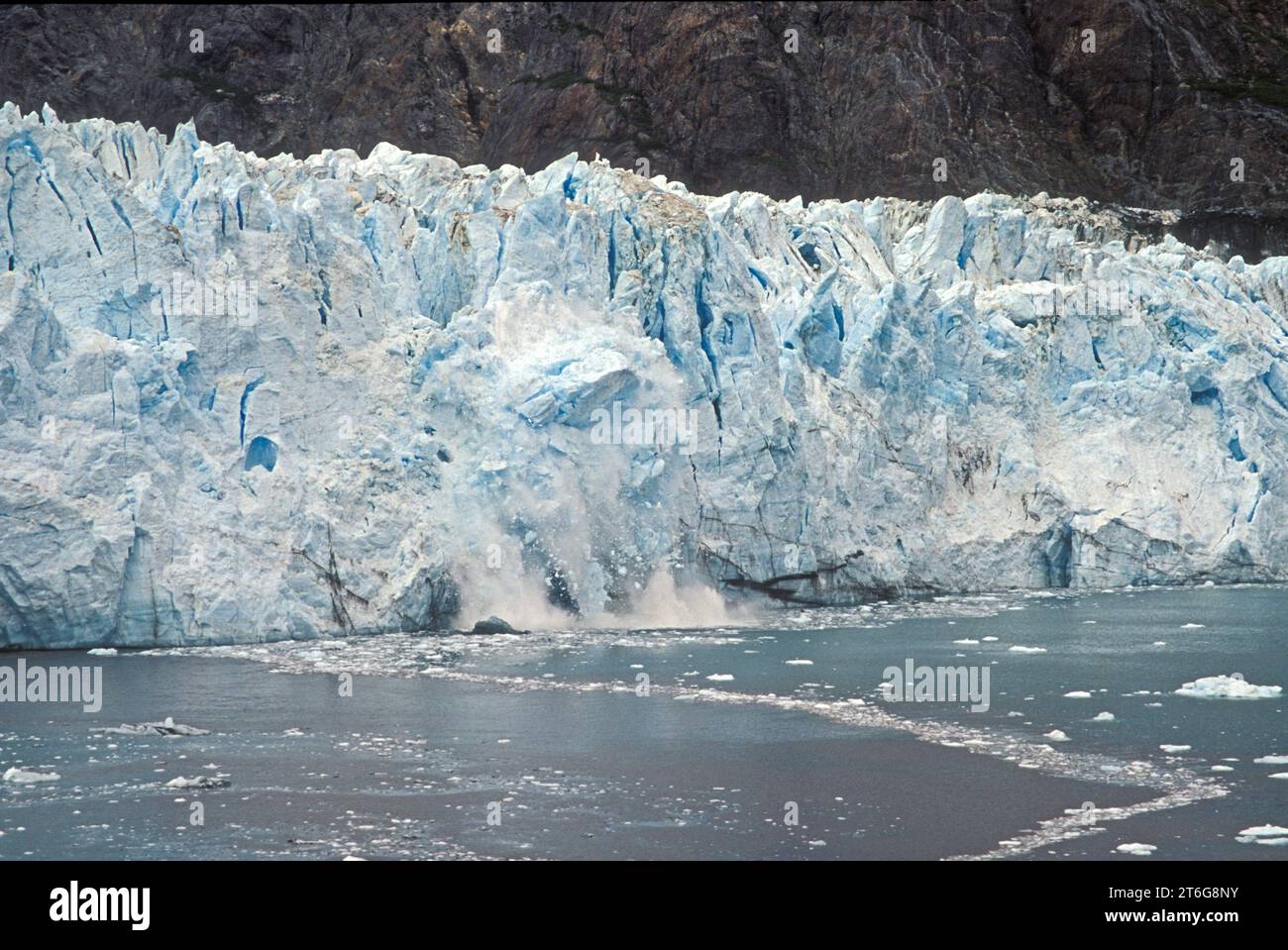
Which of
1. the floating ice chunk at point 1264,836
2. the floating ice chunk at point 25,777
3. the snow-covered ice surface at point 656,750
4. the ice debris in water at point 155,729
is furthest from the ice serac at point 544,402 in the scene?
the floating ice chunk at point 1264,836

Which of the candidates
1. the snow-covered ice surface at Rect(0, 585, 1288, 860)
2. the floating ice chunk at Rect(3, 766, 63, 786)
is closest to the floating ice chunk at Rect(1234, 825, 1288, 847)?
the snow-covered ice surface at Rect(0, 585, 1288, 860)

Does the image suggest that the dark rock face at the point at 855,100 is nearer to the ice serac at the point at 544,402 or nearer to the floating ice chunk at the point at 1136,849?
the ice serac at the point at 544,402

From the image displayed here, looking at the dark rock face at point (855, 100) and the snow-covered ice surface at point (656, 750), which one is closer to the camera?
the snow-covered ice surface at point (656, 750)
